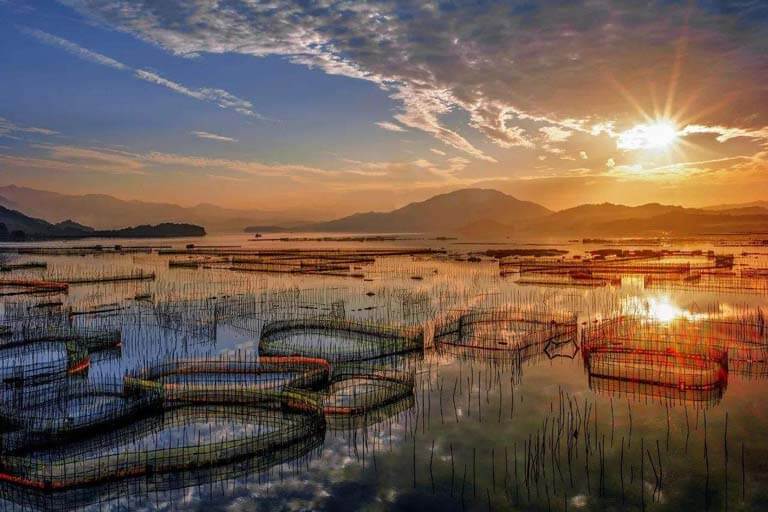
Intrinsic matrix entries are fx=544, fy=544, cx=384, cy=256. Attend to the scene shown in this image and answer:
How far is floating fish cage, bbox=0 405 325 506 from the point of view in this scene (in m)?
12.5

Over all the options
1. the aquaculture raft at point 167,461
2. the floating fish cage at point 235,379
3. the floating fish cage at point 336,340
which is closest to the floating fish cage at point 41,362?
the floating fish cage at point 235,379

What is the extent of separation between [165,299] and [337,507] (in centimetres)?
3244

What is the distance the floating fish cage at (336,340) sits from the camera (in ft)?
76.7

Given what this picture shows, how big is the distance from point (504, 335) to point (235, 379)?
44.8ft

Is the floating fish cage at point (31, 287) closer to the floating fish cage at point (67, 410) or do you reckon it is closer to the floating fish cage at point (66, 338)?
the floating fish cage at point (66, 338)

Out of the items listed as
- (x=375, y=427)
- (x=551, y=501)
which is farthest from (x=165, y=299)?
(x=551, y=501)

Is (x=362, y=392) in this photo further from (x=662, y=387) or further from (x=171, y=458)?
(x=662, y=387)

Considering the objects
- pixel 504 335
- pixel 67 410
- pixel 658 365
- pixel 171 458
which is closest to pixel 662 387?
pixel 658 365

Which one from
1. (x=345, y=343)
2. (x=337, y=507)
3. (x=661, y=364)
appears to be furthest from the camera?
(x=345, y=343)

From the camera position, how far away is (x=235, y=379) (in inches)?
811

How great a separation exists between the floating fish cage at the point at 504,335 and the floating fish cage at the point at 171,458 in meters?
10.7

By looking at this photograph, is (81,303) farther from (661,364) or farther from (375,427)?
(661,364)

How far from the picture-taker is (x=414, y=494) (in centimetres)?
1281

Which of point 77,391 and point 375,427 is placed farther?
point 77,391
